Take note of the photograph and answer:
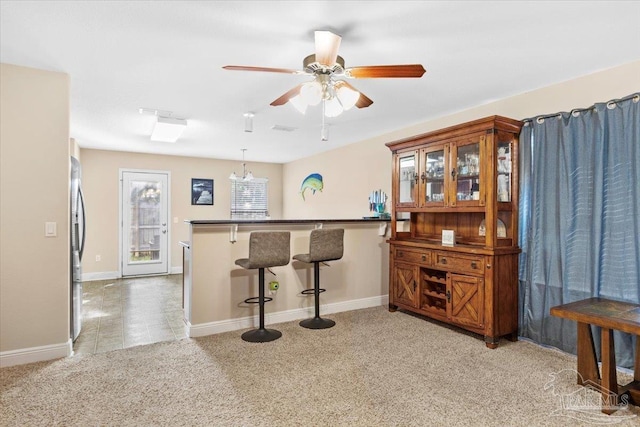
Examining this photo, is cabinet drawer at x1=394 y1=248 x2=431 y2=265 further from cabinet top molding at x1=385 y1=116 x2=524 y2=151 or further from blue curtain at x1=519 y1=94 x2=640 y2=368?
cabinet top molding at x1=385 y1=116 x2=524 y2=151

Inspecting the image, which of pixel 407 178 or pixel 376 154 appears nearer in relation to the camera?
pixel 407 178

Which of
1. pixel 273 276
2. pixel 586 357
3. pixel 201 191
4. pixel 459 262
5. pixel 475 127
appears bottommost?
pixel 586 357

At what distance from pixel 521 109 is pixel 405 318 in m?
2.57

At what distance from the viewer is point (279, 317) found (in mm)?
4062

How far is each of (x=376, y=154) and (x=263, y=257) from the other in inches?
115

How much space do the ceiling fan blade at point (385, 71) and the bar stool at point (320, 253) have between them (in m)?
1.85

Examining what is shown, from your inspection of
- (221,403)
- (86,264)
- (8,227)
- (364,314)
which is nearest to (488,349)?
(364,314)

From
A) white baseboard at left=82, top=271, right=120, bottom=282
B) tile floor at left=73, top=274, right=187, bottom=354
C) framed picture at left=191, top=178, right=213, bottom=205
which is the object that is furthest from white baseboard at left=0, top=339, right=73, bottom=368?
framed picture at left=191, top=178, right=213, bottom=205

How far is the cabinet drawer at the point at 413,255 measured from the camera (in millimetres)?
3936

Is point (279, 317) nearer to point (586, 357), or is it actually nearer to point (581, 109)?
point (586, 357)

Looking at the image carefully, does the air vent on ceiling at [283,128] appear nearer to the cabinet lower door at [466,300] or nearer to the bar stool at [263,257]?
the bar stool at [263,257]

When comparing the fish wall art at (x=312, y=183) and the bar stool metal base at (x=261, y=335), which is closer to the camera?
the bar stool metal base at (x=261, y=335)

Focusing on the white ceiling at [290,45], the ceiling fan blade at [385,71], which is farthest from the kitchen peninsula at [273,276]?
the ceiling fan blade at [385,71]

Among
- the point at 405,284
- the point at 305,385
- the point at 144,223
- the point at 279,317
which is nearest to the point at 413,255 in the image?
the point at 405,284
